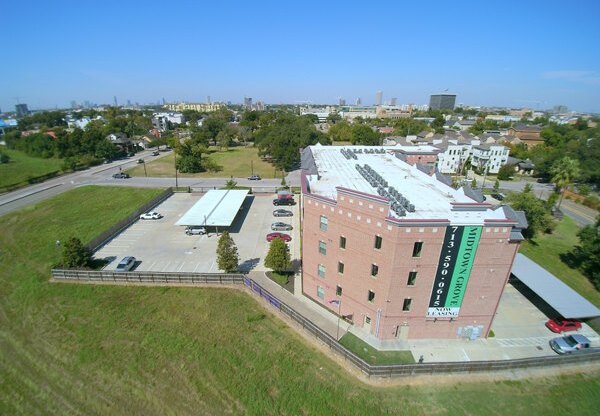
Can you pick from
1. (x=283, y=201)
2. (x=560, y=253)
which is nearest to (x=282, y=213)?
(x=283, y=201)

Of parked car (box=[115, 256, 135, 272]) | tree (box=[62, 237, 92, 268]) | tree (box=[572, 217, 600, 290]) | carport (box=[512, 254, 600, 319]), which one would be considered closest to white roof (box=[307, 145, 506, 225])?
carport (box=[512, 254, 600, 319])

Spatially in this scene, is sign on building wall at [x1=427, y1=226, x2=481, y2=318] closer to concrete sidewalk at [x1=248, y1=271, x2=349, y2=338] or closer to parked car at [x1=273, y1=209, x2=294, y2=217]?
concrete sidewalk at [x1=248, y1=271, x2=349, y2=338]

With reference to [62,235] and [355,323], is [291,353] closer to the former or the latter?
[355,323]

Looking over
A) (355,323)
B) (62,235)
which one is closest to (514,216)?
(355,323)

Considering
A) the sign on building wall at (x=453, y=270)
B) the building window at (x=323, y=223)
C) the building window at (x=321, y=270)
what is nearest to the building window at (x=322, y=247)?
the building window at (x=323, y=223)

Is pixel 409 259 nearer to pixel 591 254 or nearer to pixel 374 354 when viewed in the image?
pixel 374 354

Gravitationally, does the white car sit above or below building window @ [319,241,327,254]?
below
